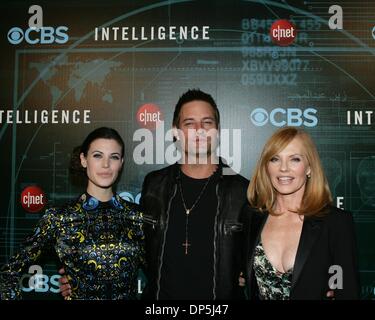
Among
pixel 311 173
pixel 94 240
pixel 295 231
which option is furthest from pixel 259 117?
pixel 94 240

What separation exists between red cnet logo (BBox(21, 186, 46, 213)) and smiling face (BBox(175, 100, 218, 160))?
136 centimetres

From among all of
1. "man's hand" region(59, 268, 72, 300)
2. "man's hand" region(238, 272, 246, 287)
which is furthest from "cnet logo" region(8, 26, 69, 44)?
"man's hand" region(238, 272, 246, 287)

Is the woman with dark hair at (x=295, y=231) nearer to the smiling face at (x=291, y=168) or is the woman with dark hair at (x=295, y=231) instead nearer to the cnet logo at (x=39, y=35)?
the smiling face at (x=291, y=168)

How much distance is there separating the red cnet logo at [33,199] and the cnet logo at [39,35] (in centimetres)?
114

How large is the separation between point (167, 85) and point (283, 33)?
94 centimetres

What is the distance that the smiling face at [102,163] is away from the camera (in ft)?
7.22

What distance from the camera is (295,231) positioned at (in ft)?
6.62

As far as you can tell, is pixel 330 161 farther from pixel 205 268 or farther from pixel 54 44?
pixel 54 44

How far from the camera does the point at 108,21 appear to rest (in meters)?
3.20

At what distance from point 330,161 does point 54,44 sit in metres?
2.28

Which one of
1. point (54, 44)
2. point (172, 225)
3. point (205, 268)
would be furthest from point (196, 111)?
point (54, 44)

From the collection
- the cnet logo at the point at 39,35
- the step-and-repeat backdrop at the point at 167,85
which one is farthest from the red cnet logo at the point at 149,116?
the cnet logo at the point at 39,35

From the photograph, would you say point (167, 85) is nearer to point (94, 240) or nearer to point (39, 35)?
point (39, 35)

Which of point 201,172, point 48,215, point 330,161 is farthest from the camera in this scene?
point 330,161
